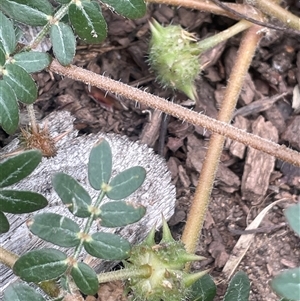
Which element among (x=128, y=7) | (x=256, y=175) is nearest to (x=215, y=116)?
(x=256, y=175)

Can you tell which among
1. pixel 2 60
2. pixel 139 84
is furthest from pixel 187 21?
pixel 2 60

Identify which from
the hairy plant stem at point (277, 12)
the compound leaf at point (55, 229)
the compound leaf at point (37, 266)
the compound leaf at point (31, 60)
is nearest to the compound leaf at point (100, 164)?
the compound leaf at point (55, 229)

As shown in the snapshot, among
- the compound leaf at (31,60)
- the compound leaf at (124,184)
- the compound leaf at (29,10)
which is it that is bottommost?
the compound leaf at (124,184)

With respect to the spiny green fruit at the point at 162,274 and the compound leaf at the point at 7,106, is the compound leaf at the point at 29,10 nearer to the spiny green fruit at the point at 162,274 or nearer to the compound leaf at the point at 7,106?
the compound leaf at the point at 7,106

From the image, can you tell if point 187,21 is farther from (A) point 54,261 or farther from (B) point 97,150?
(A) point 54,261

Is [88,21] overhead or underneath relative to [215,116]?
overhead

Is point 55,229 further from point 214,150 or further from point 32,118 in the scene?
point 214,150
